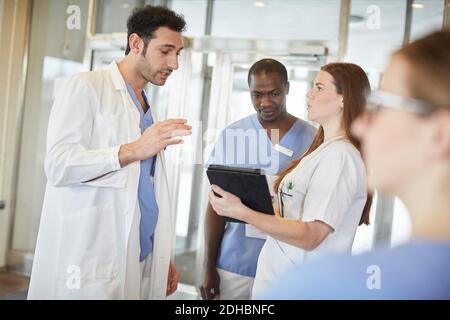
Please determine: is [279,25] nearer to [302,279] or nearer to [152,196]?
[152,196]

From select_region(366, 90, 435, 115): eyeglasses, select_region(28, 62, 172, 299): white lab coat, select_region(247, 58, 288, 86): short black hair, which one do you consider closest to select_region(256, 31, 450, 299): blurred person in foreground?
select_region(366, 90, 435, 115): eyeglasses

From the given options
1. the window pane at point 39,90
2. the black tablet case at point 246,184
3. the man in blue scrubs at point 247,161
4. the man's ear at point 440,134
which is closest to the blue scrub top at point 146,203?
the black tablet case at point 246,184

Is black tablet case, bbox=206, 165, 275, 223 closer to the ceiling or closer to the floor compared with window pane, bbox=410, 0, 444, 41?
closer to the floor

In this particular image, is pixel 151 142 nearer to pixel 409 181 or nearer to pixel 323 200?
pixel 323 200

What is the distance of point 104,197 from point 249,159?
521 mm

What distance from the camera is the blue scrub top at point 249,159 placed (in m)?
1.57

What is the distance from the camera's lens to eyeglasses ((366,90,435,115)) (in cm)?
50

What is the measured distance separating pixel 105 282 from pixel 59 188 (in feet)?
0.87

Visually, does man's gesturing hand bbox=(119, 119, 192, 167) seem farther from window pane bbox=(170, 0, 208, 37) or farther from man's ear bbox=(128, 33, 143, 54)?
window pane bbox=(170, 0, 208, 37)

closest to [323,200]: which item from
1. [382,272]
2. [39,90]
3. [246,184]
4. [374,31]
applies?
[246,184]

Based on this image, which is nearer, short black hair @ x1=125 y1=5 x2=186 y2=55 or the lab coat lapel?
the lab coat lapel

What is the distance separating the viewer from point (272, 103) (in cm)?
167

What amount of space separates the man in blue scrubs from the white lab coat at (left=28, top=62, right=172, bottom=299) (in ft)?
1.34

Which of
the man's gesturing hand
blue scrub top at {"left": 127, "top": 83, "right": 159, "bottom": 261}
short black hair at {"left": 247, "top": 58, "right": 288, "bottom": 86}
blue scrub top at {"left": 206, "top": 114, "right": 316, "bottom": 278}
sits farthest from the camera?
short black hair at {"left": 247, "top": 58, "right": 288, "bottom": 86}
